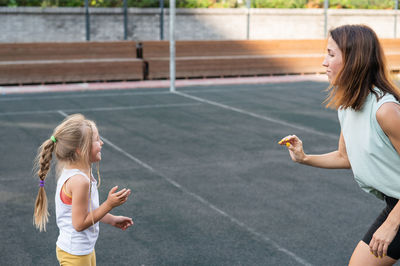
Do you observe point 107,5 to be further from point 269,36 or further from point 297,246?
point 297,246

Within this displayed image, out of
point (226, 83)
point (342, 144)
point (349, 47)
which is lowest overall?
point (226, 83)

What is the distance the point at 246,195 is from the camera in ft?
23.9

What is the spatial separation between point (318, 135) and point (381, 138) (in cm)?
817

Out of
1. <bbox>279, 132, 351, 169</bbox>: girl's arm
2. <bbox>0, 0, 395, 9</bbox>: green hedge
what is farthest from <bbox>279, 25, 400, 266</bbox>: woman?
<bbox>0, 0, 395, 9</bbox>: green hedge

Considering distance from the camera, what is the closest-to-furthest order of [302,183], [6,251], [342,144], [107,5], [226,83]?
[342,144], [6,251], [302,183], [226,83], [107,5]

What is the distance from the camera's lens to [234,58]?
2231cm

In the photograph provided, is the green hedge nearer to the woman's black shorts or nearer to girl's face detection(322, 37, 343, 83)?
girl's face detection(322, 37, 343, 83)

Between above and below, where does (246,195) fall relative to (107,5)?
below

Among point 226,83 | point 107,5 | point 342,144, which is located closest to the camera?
point 342,144

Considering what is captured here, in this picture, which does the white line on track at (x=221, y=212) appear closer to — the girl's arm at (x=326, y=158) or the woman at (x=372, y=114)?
the girl's arm at (x=326, y=158)

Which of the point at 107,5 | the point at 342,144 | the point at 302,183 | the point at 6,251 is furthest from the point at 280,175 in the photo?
the point at 107,5

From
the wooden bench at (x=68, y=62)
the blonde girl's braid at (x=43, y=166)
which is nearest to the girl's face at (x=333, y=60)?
the blonde girl's braid at (x=43, y=166)

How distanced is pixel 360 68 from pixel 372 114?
0.82ft

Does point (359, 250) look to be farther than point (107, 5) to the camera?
No
